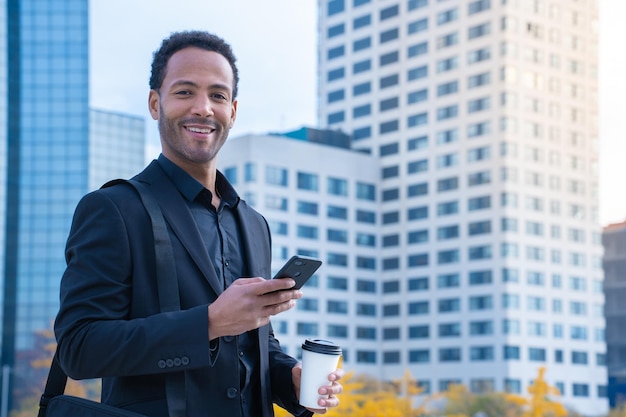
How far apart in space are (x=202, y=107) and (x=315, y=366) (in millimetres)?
713

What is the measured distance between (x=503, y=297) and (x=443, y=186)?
10.5 meters

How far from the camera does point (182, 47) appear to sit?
9.31ft

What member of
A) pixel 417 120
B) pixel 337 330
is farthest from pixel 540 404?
pixel 417 120

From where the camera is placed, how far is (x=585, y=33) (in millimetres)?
90125

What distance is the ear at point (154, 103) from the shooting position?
114 inches

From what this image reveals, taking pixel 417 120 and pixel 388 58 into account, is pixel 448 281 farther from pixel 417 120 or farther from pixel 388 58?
pixel 388 58

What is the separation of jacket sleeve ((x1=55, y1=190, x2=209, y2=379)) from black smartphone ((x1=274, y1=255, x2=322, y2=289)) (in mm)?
213

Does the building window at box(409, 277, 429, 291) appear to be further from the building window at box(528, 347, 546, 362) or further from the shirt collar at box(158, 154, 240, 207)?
the shirt collar at box(158, 154, 240, 207)

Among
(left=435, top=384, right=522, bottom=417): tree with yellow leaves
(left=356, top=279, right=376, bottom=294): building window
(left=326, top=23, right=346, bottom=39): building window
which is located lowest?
(left=435, top=384, right=522, bottom=417): tree with yellow leaves

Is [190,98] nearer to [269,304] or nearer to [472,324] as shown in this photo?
[269,304]

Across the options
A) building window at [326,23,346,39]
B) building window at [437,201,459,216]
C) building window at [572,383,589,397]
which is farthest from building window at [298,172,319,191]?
building window at [572,383,589,397]

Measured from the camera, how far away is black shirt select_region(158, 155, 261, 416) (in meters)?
2.71

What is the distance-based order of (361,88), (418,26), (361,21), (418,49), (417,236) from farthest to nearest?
1. (361,21)
2. (361,88)
3. (418,26)
4. (418,49)
5. (417,236)

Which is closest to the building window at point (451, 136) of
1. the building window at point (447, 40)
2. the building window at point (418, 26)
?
the building window at point (447, 40)
